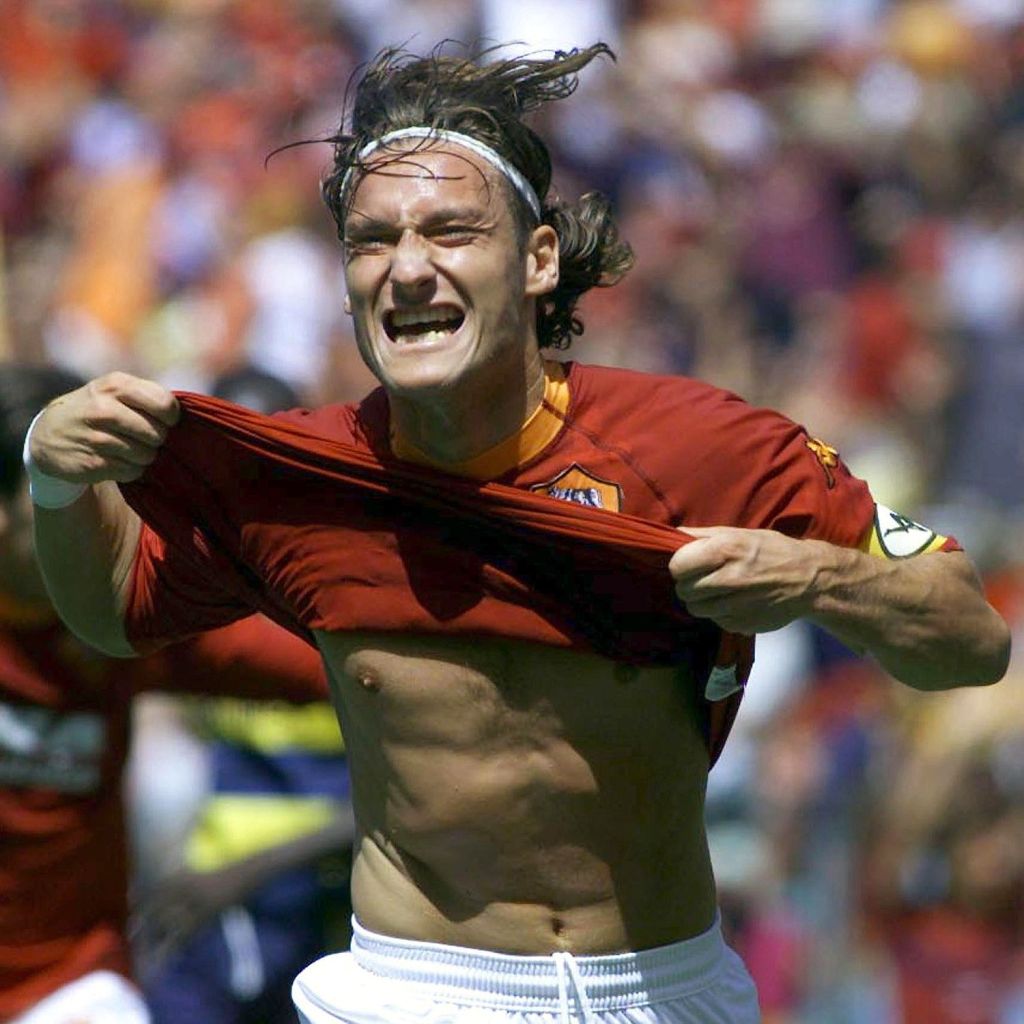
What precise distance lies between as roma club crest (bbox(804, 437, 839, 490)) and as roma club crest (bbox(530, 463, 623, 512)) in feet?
1.09

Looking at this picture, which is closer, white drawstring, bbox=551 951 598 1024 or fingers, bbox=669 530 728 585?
fingers, bbox=669 530 728 585

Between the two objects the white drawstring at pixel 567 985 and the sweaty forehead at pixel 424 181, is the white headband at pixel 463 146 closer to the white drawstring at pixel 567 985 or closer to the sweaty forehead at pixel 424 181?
the sweaty forehead at pixel 424 181

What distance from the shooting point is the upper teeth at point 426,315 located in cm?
384

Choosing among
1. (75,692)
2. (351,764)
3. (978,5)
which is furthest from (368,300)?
(978,5)

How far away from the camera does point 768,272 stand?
1054 centimetres

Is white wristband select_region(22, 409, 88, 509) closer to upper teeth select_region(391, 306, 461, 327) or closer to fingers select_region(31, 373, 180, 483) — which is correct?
fingers select_region(31, 373, 180, 483)

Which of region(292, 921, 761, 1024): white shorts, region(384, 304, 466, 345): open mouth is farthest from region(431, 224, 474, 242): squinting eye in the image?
region(292, 921, 761, 1024): white shorts

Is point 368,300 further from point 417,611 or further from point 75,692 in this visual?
point 75,692

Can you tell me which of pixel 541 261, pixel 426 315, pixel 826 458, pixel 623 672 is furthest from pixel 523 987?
pixel 541 261

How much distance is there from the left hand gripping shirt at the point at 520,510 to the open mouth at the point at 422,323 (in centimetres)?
22

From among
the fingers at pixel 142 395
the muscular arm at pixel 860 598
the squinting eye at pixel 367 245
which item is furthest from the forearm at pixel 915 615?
the fingers at pixel 142 395

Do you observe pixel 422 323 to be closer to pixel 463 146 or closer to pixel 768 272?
pixel 463 146

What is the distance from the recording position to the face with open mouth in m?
3.82

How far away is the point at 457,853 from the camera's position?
395 centimetres
